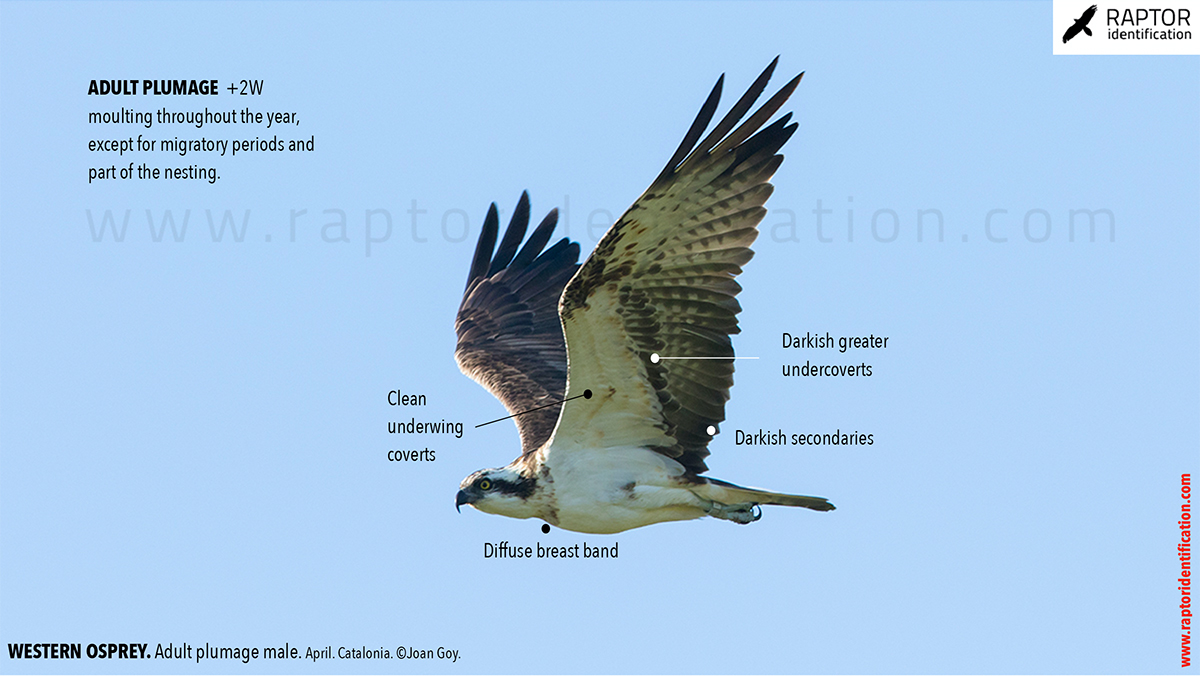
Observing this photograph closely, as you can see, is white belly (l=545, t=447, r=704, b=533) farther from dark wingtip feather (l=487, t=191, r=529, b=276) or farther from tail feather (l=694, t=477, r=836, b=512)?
dark wingtip feather (l=487, t=191, r=529, b=276)

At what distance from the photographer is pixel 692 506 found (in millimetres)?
9125

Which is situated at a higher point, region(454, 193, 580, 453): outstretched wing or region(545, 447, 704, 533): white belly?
region(454, 193, 580, 453): outstretched wing

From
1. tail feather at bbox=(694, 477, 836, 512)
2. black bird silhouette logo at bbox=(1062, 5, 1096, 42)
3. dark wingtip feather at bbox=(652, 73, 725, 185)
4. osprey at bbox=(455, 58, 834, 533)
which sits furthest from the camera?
black bird silhouette logo at bbox=(1062, 5, 1096, 42)

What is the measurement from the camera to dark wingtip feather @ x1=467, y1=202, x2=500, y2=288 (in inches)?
460

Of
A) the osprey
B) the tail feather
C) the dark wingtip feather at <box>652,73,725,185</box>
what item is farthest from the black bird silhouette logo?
the tail feather

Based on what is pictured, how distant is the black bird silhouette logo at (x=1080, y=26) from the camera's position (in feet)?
33.2

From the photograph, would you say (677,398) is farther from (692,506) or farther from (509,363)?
(509,363)

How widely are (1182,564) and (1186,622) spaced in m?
0.41

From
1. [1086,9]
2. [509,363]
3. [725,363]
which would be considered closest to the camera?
[725,363]

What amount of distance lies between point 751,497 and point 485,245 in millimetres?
3866

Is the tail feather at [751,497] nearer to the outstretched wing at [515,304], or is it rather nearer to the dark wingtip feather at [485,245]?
the outstretched wing at [515,304]

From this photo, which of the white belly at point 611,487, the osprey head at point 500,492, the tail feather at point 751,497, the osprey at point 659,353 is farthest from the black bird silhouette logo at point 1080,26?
the osprey head at point 500,492

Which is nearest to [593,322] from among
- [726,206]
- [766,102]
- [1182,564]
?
[726,206]

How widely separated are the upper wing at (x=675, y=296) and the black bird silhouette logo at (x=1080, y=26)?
297 cm
